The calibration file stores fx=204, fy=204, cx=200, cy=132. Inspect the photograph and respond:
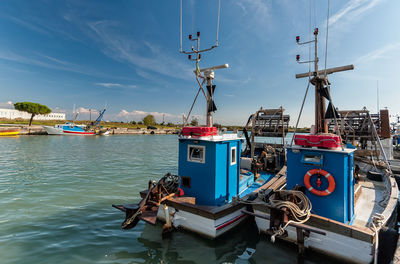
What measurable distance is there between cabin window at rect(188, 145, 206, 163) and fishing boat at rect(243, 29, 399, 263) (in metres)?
2.51

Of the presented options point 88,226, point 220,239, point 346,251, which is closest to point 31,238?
point 88,226

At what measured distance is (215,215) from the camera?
21.9 ft

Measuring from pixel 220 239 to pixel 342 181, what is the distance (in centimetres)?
448

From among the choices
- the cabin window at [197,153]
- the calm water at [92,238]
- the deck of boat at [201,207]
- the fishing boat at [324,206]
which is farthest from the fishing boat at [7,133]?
the fishing boat at [324,206]

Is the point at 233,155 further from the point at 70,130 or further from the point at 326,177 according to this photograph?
the point at 70,130

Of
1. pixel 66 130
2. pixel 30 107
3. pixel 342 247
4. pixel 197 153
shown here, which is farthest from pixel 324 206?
pixel 30 107

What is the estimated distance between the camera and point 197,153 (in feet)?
26.8

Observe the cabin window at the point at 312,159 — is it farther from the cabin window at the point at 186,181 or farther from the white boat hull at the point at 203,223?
the cabin window at the point at 186,181

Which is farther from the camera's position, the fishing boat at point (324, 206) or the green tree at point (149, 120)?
the green tree at point (149, 120)

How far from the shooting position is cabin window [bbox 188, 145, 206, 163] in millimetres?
7673

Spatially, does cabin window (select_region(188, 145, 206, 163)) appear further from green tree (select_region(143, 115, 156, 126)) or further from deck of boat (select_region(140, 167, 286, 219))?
green tree (select_region(143, 115, 156, 126))

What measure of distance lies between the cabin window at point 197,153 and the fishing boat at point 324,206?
2510mm

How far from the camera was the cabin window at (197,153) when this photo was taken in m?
7.67

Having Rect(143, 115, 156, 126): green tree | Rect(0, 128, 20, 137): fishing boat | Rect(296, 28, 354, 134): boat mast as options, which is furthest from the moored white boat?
Rect(296, 28, 354, 134): boat mast
